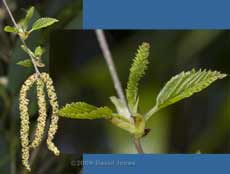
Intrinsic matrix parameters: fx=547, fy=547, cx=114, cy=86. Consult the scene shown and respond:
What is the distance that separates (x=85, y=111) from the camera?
1.63 m

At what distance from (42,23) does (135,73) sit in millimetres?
318

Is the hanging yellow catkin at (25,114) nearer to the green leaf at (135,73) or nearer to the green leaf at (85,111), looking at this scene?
the green leaf at (85,111)

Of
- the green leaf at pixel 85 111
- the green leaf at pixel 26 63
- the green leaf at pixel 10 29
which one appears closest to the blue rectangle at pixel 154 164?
the green leaf at pixel 85 111

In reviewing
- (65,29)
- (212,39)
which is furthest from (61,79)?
(212,39)

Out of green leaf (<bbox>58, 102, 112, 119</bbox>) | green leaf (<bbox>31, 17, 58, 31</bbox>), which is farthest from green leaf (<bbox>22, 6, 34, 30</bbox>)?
green leaf (<bbox>58, 102, 112, 119</bbox>)

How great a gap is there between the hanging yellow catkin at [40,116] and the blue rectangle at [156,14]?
23 centimetres

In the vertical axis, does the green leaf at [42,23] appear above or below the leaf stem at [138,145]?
above

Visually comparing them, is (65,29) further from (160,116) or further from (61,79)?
(160,116)

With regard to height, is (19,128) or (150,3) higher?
(150,3)

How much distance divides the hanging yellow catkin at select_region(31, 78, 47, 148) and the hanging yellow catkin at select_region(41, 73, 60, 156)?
0.02 m

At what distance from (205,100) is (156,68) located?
0.18 meters

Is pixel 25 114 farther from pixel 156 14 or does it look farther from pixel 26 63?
pixel 156 14

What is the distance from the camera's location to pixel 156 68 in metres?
1.65

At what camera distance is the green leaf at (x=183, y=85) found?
1.60 metres
